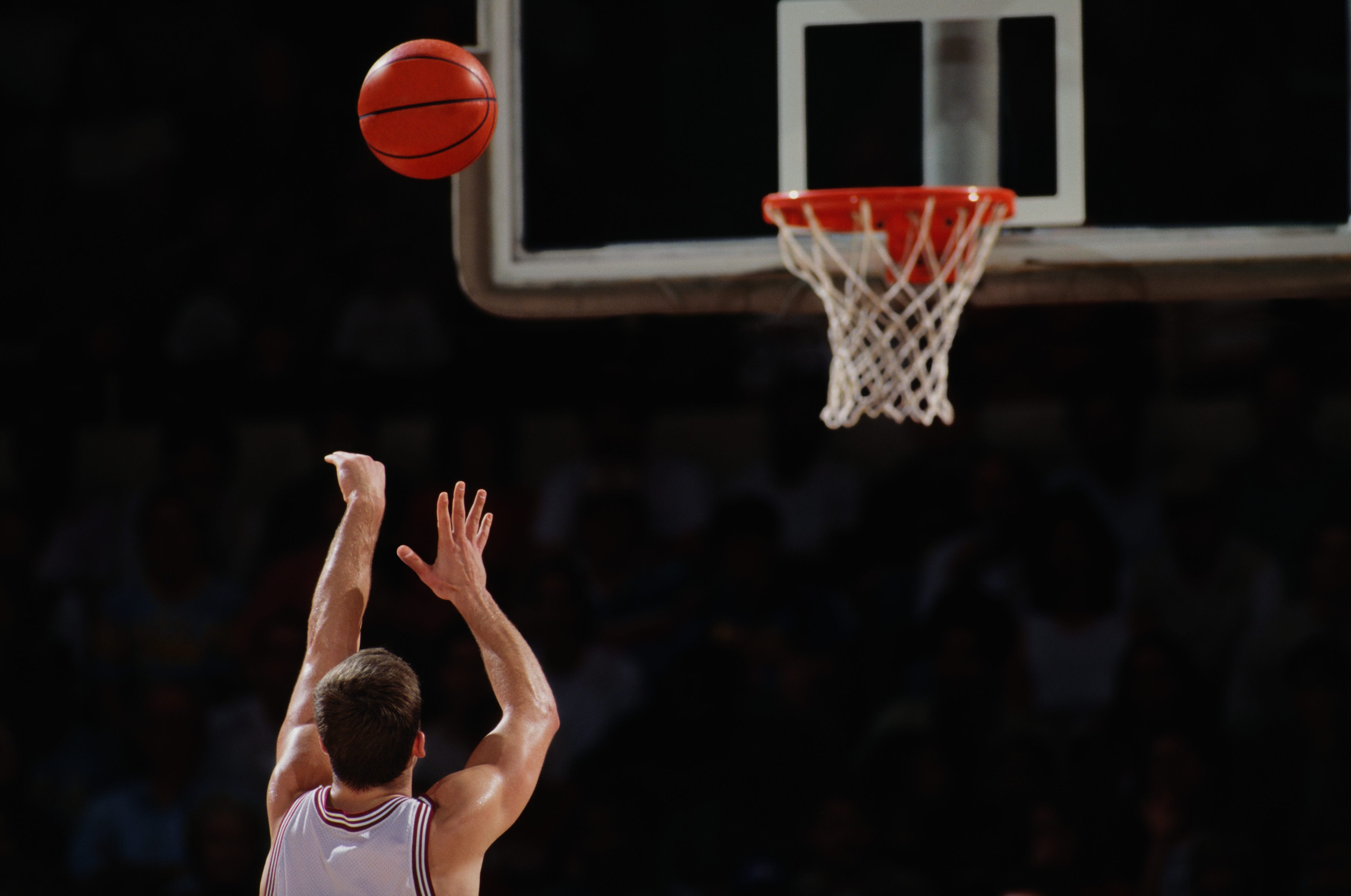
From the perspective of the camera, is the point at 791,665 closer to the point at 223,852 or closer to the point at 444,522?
the point at 223,852

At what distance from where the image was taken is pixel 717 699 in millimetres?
4891

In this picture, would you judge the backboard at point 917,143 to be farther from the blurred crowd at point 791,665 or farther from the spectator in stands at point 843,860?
the spectator in stands at point 843,860

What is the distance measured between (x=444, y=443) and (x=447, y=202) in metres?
1.12

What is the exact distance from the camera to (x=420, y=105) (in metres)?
3.21

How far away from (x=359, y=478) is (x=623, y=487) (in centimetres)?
278

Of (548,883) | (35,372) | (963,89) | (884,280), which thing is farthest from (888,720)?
(35,372)

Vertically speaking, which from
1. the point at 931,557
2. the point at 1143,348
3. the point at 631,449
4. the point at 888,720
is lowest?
the point at 888,720

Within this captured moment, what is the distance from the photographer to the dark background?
4.61 meters

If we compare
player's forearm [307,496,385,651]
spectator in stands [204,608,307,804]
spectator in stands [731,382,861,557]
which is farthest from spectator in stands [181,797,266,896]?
player's forearm [307,496,385,651]

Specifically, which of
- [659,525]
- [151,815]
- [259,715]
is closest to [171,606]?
[259,715]

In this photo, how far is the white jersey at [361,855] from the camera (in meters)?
2.39

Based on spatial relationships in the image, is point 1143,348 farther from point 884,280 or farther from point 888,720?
point 884,280

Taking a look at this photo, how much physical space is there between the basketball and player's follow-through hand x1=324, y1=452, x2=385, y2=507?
28.3 inches

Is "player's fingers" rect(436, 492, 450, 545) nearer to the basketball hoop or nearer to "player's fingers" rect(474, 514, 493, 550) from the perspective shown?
"player's fingers" rect(474, 514, 493, 550)
